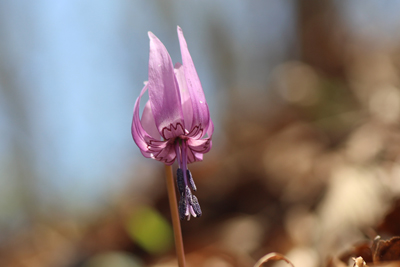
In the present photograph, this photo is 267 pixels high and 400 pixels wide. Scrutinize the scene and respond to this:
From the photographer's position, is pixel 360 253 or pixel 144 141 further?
pixel 360 253

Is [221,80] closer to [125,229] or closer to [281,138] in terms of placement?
[281,138]

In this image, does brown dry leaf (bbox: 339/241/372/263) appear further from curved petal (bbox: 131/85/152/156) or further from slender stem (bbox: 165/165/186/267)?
curved petal (bbox: 131/85/152/156)

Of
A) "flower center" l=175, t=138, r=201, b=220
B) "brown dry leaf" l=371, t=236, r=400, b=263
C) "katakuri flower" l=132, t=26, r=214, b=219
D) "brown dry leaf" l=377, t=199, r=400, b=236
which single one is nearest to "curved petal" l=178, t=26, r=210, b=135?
"katakuri flower" l=132, t=26, r=214, b=219

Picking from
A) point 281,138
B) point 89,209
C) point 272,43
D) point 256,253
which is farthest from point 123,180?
point 272,43

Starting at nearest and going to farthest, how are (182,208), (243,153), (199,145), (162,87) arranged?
1. (162,87)
2. (182,208)
3. (199,145)
4. (243,153)

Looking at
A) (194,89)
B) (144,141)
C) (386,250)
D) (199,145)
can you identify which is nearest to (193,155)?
(199,145)

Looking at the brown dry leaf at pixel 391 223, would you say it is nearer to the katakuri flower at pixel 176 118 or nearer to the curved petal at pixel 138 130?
the katakuri flower at pixel 176 118

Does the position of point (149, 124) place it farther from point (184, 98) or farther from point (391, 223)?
point (391, 223)

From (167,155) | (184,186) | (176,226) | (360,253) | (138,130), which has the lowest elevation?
(360,253)
